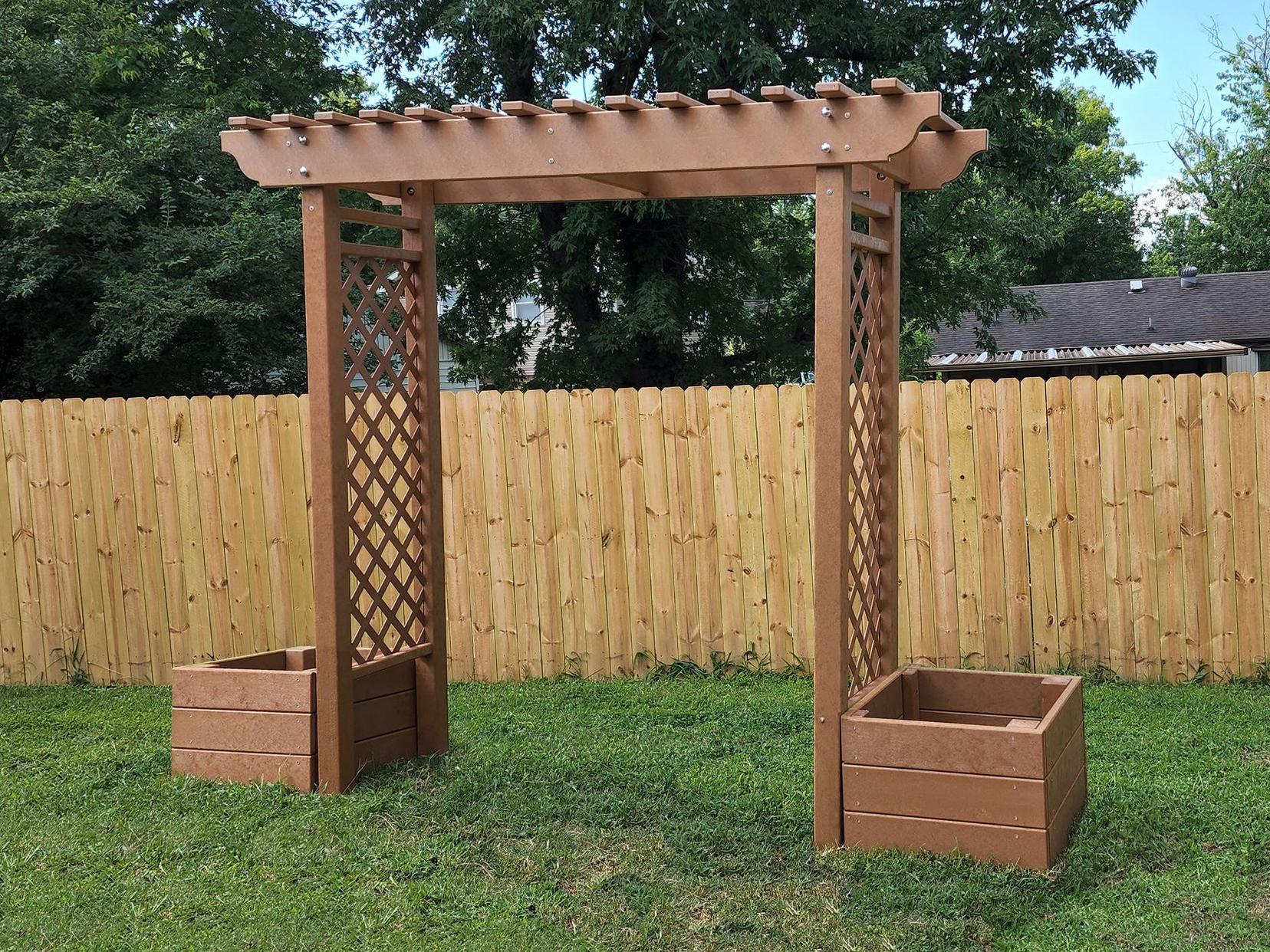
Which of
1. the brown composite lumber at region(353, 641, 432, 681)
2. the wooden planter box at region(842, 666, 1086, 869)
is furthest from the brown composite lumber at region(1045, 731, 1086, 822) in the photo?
the brown composite lumber at region(353, 641, 432, 681)

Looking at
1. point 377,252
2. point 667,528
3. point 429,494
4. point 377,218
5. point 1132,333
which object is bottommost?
point 667,528

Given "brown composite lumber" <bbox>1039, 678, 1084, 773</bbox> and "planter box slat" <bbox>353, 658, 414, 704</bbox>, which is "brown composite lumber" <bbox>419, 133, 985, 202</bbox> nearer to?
"brown composite lumber" <bbox>1039, 678, 1084, 773</bbox>

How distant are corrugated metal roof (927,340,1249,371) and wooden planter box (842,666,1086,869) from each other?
56.0 ft

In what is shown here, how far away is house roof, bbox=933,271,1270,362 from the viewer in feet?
71.5

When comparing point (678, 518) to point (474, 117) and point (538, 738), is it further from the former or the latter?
point (474, 117)

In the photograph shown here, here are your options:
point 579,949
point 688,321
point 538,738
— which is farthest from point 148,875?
point 688,321

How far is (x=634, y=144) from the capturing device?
12.9ft

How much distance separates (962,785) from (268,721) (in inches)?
98.4

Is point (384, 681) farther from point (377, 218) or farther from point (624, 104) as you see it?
point (624, 104)

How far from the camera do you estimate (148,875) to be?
12.3 ft

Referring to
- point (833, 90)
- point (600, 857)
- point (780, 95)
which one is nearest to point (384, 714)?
point (600, 857)

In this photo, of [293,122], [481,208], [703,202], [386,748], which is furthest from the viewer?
[481,208]

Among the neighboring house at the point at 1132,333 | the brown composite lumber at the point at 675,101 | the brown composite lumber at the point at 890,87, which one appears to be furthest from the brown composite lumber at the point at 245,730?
the neighboring house at the point at 1132,333

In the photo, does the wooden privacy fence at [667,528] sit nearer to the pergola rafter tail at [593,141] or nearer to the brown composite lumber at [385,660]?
the brown composite lumber at [385,660]
